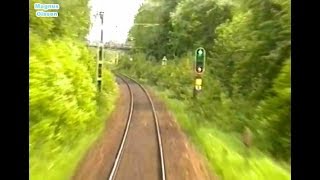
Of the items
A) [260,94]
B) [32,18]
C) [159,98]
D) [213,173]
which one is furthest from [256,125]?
[32,18]

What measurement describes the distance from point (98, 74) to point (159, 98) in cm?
107

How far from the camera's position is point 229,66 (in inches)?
211

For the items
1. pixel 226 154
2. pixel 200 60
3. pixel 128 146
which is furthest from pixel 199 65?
pixel 128 146

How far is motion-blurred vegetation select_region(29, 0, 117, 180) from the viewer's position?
180 inches

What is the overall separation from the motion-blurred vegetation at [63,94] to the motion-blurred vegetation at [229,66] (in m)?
0.47

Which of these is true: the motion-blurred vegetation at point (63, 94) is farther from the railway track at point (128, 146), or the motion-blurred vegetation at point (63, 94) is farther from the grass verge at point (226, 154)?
the grass verge at point (226, 154)

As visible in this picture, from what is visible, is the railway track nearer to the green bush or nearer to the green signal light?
the green bush

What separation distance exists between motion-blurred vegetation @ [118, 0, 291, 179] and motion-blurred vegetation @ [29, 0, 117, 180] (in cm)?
47

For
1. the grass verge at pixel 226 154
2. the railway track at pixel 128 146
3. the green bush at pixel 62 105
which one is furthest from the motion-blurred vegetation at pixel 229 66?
the green bush at pixel 62 105

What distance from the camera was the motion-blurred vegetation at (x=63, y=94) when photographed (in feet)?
15.0

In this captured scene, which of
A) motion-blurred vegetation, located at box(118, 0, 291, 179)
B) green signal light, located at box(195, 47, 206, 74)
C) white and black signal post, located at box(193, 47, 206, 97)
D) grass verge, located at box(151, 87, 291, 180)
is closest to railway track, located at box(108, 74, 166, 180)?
motion-blurred vegetation, located at box(118, 0, 291, 179)

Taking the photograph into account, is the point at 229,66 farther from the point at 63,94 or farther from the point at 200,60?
the point at 63,94
